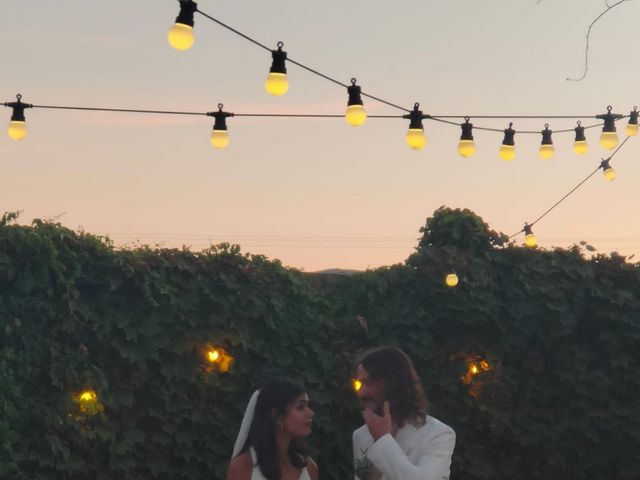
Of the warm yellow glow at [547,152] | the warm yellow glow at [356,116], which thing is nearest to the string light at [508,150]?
the warm yellow glow at [547,152]

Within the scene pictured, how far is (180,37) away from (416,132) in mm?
2887

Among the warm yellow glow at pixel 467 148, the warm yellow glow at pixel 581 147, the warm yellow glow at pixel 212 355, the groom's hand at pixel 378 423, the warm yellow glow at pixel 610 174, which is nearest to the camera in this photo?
the groom's hand at pixel 378 423

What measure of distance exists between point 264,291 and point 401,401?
14.5 feet

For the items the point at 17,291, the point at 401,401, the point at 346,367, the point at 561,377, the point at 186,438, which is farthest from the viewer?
the point at 561,377

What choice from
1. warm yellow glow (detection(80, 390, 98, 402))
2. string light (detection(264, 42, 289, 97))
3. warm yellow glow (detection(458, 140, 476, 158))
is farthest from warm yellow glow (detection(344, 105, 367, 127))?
warm yellow glow (detection(80, 390, 98, 402))

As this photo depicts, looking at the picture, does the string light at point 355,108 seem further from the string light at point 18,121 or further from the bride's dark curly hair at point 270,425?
the bride's dark curly hair at point 270,425

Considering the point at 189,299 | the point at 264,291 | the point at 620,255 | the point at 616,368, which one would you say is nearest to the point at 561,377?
the point at 616,368

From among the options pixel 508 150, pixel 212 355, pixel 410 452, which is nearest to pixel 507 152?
pixel 508 150

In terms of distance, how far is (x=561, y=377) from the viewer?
10.7 metres

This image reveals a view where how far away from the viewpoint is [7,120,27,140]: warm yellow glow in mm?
8703

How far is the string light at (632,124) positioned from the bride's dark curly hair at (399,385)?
21.1 feet

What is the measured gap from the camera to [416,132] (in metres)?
9.25

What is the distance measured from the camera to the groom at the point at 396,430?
16.5ft

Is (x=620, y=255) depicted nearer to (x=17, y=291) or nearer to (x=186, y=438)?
(x=186, y=438)
